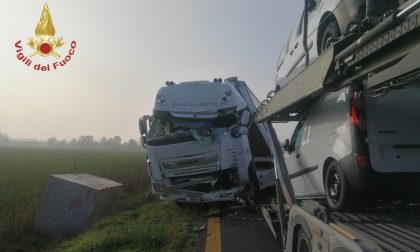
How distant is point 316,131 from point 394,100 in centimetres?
123

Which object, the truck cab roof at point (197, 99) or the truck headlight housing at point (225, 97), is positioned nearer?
the truck cab roof at point (197, 99)

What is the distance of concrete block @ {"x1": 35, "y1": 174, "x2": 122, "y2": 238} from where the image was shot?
375 inches

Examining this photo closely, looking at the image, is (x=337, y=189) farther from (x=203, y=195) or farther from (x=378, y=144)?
(x=203, y=195)

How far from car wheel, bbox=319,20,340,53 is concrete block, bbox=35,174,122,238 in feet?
20.4

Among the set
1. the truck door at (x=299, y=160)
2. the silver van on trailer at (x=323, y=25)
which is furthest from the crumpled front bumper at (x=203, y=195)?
the truck door at (x=299, y=160)

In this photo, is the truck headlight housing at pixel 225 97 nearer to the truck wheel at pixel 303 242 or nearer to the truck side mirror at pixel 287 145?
the truck side mirror at pixel 287 145

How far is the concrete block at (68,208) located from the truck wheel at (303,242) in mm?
6374

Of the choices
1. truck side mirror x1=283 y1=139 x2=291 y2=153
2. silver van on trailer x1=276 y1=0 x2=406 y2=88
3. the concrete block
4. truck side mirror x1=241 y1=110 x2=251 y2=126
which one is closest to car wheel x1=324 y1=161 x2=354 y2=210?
silver van on trailer x1=276 y1=0 x2=406 y2=88

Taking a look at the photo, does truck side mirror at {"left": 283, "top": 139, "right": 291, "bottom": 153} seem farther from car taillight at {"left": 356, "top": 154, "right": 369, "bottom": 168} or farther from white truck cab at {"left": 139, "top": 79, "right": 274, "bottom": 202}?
white truck cab at {"left": 139, "top": 79, "right": 274, "bottom": 202}

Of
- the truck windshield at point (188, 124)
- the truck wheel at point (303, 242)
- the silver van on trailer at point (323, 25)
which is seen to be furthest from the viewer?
the truck windshield at point (188, 124)

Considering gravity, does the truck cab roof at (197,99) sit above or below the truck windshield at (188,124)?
above

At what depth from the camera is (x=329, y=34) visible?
553 centimetres

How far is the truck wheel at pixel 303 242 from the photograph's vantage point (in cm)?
388

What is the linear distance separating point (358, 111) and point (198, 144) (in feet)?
18.9
